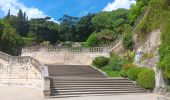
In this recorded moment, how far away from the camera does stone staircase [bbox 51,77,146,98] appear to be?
20094mm

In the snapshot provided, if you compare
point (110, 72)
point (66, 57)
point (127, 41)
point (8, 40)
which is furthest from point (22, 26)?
point (110, 72)

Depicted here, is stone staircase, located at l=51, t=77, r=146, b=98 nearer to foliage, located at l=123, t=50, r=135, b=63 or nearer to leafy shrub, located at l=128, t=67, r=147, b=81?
leafy shrub, located at l=128, t=67, r=147, b=81

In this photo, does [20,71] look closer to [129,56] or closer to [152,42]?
[129,56]

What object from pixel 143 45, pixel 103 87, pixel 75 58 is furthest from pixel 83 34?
pixel 103 87

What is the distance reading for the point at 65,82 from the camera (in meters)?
21.8

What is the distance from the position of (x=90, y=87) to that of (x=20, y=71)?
835 centimetres

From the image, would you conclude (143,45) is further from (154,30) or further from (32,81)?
(32,81)

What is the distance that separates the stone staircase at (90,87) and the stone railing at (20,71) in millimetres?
3361

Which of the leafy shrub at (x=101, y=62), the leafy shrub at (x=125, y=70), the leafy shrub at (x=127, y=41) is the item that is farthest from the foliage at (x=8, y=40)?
the leafy shrub at (x=125, y=70)

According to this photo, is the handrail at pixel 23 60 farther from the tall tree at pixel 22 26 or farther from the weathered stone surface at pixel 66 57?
the tall tree at pixel 22 26

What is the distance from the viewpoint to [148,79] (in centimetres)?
2200

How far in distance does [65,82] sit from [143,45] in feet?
34.7

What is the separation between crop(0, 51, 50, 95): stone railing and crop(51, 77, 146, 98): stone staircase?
3.36 metres

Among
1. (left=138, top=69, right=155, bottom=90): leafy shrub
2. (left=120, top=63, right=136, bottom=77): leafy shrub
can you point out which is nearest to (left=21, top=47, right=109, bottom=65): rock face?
(left=120, top=63, right=136, bottom=77): leafy shrub
